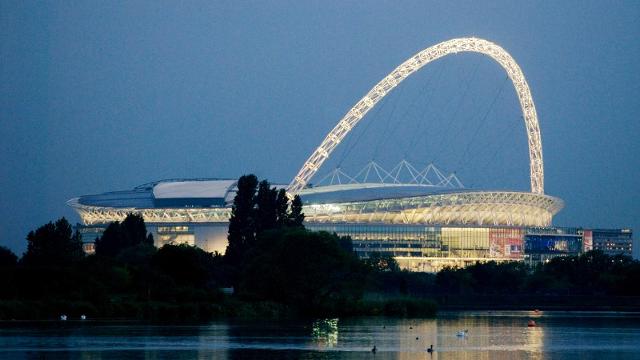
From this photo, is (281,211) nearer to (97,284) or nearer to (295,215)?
(295,215)

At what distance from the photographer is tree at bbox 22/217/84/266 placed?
12329 centimetres

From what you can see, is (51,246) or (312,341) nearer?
(312,341)

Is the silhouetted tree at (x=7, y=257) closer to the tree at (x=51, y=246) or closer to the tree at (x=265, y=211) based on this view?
the tree at (x=51, y=246)

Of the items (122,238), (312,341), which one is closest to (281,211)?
(122,238)

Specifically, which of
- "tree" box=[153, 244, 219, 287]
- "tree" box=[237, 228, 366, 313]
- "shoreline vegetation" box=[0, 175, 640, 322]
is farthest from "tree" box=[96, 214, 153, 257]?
"tree" box=[237, 228, 366, 313]

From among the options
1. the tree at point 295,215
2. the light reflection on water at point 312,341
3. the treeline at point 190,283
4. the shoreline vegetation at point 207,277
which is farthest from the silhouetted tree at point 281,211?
the light reflection on water at point 312,341

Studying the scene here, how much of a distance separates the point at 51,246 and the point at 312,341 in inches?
2042

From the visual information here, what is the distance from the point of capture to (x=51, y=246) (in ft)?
415

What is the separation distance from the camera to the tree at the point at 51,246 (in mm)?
123287

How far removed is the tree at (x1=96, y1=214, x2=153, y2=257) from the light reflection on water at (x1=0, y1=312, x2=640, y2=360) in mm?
49528

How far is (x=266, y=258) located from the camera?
116m

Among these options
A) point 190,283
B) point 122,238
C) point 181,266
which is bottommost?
point 190,283

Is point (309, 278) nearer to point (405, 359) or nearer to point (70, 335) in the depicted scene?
point (70, 335)

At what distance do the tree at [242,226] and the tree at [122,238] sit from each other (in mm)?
12825
